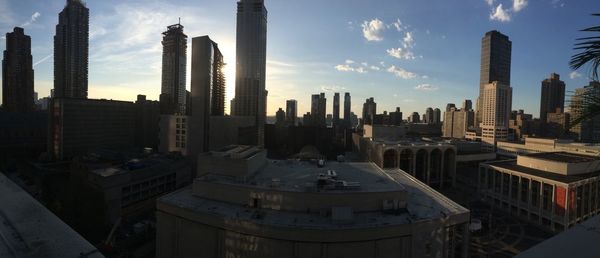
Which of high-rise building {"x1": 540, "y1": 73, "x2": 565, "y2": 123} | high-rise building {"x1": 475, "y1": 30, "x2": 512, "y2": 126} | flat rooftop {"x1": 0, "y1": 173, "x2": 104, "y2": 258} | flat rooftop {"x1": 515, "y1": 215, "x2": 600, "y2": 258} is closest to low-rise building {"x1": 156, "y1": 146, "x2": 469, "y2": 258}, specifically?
flat rooftop {"x1": 0, "y1": 173, "x2": 104, "y2": 258}

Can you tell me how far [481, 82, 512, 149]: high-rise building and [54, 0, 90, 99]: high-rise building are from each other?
140 meters

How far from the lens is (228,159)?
81.6ft

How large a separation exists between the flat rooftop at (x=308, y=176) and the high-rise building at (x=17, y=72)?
112 meters

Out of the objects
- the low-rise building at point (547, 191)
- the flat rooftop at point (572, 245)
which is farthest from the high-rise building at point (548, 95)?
the flat rooftop at point (572, 245)

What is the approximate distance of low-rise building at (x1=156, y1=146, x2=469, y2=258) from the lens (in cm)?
1712

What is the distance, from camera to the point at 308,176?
86.1 feet

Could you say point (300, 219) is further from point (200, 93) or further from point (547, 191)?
point (200, 93)

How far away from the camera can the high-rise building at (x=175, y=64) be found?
128 meters

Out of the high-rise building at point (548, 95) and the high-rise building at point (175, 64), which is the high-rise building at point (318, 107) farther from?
the high-rise building at point (548, 95)

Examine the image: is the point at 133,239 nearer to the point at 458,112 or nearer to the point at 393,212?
the point at 393,212

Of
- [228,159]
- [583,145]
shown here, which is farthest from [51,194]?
[583,145]

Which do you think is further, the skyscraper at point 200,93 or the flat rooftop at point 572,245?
the skyscraper at point 200,93

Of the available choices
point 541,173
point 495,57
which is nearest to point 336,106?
point 495,57

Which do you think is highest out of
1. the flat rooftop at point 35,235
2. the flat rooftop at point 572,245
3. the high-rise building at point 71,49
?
the high-rise building at point 71,49
